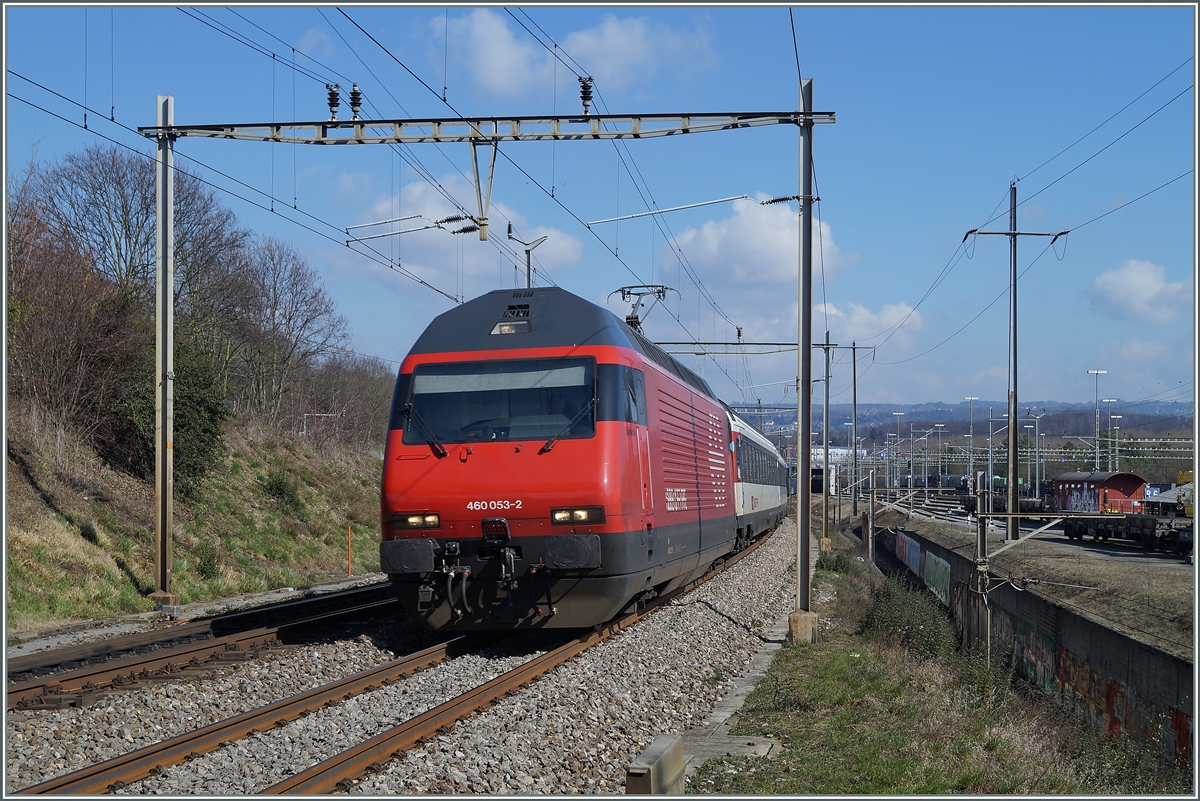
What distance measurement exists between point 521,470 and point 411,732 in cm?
419

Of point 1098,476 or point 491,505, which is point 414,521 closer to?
point 491,505

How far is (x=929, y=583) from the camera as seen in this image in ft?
132

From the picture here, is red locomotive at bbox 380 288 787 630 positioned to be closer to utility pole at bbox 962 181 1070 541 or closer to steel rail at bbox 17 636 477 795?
steel rail at bbox 17 636 477 795

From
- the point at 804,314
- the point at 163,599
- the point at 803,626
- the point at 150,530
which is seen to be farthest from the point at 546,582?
the point at 150,530

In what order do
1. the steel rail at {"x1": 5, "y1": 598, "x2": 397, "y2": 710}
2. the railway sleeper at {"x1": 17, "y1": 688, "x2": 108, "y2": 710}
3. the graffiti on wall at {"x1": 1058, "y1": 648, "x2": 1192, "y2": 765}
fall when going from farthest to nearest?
the graffiti on wall at {"x1": 1058, "y1": 648, "x2": 1192, "y2": 765}, the steel rail at {"x1": 5, "y1": 598, "x2": 397, "y2": 710}, the railway sleeper at {"x1": 17, "y1": 688, "x2": 108, "y2": 710}

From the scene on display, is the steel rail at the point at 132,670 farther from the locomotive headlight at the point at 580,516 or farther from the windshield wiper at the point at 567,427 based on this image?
the windshield wiper at the point at 567,427

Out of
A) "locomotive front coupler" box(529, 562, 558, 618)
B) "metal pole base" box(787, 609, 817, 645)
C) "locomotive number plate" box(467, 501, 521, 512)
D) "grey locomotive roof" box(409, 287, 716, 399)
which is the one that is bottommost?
"metal pole base" box(787, 609, 817, 645)

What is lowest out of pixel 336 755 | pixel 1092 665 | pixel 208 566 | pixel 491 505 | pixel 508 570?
pixel 1092 665

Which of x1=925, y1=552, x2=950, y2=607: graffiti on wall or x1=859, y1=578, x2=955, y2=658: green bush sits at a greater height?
x1=859, y1=578, x2=955, y2=658: green bush

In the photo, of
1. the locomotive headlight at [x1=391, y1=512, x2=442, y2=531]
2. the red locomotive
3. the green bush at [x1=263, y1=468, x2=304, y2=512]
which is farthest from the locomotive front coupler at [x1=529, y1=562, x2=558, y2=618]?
the green bush at [x1=263, y1=468, x2=304, y2=512]

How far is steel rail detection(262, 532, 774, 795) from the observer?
6.37 meters

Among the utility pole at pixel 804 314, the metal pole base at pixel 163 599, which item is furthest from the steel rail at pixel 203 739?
the metal pole base at pixel 163 599

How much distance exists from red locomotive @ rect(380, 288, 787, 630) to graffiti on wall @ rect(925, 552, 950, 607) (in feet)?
84.7

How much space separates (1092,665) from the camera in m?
18.2
